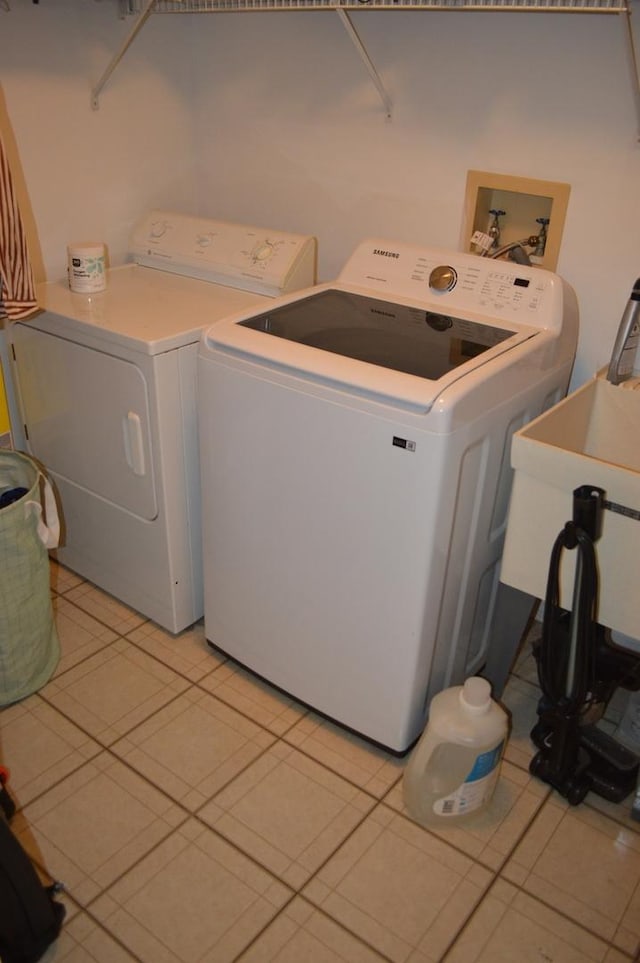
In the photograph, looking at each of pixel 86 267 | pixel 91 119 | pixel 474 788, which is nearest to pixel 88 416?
pixel 86 267

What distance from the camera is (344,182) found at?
Answer: 7.13 ft

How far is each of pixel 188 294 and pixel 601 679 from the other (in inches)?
57.2

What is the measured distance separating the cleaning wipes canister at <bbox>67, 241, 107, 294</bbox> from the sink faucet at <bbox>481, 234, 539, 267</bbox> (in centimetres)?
108

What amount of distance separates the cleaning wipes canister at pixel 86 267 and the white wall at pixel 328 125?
0.22 m

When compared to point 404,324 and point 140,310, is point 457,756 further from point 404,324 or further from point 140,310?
point 140,310

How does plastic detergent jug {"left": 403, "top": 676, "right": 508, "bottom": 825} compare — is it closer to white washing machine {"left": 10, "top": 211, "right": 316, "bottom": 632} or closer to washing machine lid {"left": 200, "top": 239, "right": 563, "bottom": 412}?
washing machine lid {"left": 200, "top": 239, "right": 563, "bottom": 412}

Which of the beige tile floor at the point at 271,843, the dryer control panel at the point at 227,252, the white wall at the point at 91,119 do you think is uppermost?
the white wall at the point at 91,119

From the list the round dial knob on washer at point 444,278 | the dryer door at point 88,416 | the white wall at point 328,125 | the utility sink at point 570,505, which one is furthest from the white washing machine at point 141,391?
the utility sink at point 570,505

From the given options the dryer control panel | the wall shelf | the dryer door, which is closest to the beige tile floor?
the dryer door

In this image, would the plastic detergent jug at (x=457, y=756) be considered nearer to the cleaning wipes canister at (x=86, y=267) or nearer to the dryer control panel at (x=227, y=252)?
the dryer control panel at (x=227, y=252)

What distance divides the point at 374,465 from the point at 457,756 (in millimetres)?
634

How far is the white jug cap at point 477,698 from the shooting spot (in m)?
1.51

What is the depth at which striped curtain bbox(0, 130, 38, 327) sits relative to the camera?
61.0 inches

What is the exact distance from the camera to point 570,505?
4.67 feet
